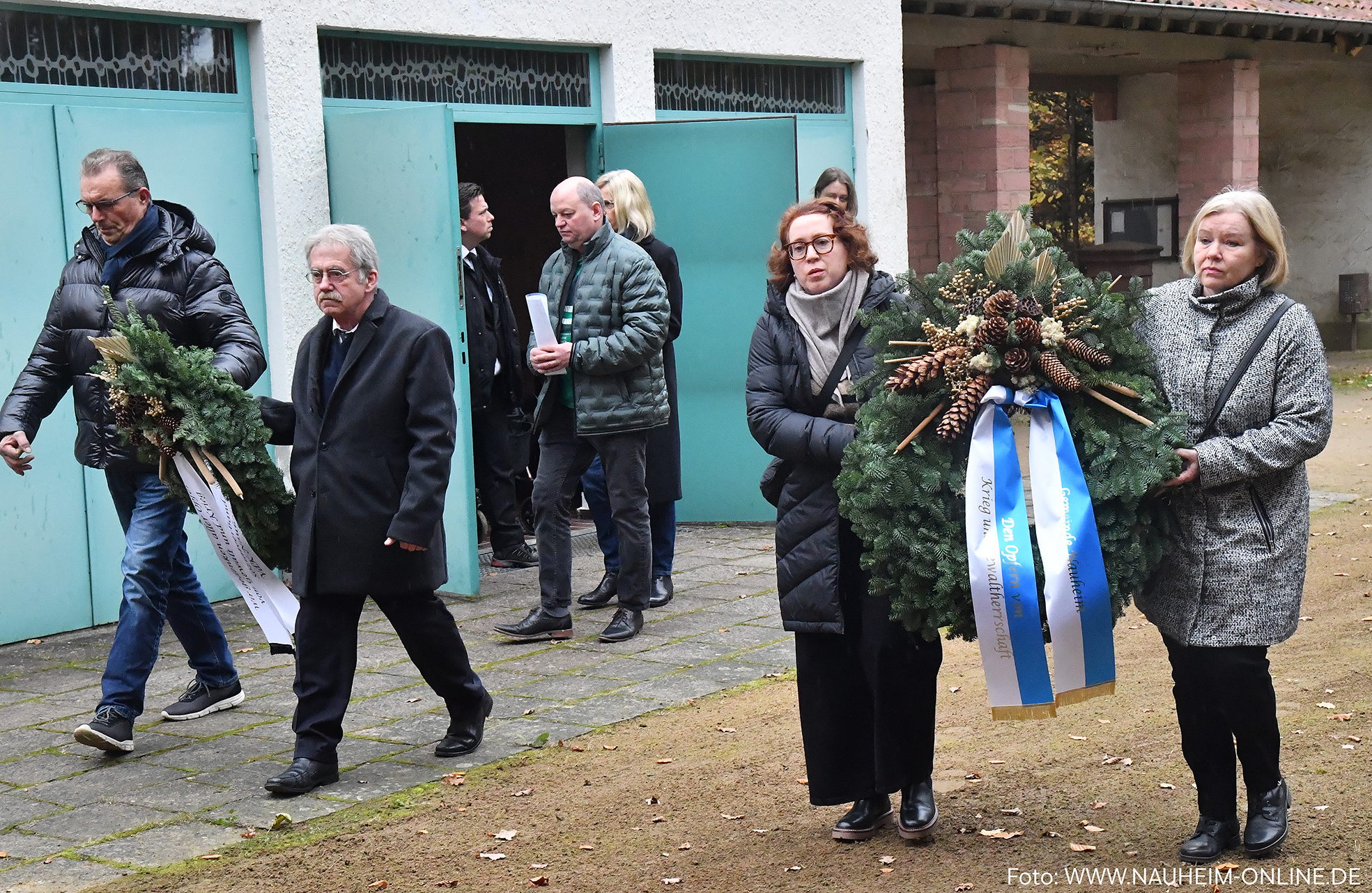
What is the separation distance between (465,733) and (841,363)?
78.7 inches

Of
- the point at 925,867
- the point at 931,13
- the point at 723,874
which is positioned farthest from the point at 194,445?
the point at 931,13

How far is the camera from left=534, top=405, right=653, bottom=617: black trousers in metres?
6.95

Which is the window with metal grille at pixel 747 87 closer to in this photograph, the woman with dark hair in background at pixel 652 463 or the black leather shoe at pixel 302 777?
the woman with dark hair in background at pixel 652 463

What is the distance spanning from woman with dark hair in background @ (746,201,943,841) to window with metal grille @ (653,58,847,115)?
5.96m

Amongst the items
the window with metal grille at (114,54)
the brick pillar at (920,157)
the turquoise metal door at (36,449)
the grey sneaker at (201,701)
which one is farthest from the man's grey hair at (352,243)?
the brick pillar at (920,157)

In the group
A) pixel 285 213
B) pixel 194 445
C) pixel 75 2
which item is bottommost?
pixel 194 445

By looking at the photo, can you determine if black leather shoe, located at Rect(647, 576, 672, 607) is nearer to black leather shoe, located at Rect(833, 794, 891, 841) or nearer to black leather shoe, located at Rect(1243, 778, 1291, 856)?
black leather shoe, located at Rect(833, 794, 891, 841)

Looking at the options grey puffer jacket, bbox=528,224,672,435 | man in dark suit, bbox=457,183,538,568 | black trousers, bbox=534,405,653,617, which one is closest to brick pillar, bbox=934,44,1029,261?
man in dark suit, bbox=457,183,538,568

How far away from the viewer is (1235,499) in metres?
4.02

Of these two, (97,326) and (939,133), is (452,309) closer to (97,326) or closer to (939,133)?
(97,326)

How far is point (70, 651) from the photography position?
284 inches

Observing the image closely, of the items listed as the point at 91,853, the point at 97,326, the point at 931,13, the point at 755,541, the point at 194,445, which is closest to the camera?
the point at 91,853

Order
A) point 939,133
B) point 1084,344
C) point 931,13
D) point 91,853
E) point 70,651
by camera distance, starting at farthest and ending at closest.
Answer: point 939,133, point 931,13, point 70,651, point 91,853, point 1084,344

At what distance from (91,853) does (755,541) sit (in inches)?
214
